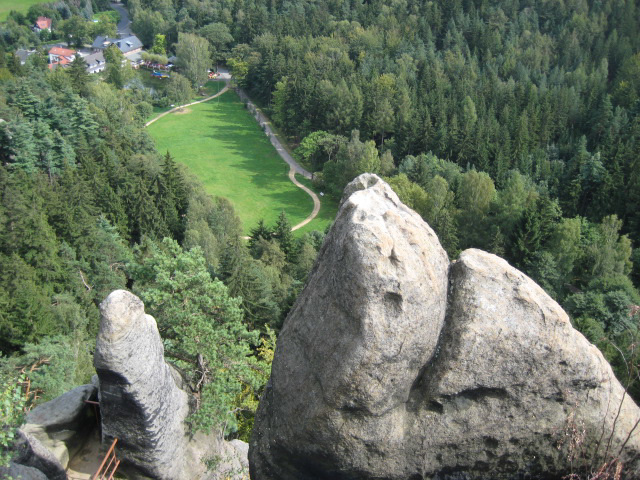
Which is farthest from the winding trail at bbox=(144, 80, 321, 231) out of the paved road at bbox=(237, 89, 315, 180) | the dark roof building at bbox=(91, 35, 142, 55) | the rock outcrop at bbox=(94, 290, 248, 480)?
the rock outcrop at bbox=(94, 290, 248, 480)

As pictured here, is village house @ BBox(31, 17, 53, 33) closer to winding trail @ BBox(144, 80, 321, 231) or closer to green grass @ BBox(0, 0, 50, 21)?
green grass @ BBox(0, 0, 50, 21)

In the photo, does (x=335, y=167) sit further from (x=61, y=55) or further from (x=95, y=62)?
(x=61, y=55)

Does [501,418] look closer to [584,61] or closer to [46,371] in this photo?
[46,371]

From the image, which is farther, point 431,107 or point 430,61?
point 430,61

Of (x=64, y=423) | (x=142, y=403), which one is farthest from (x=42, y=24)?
(x=142, y=403)

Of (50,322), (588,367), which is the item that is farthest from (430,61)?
(588,367)

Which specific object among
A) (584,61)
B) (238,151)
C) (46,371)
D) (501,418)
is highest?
(501,418)
